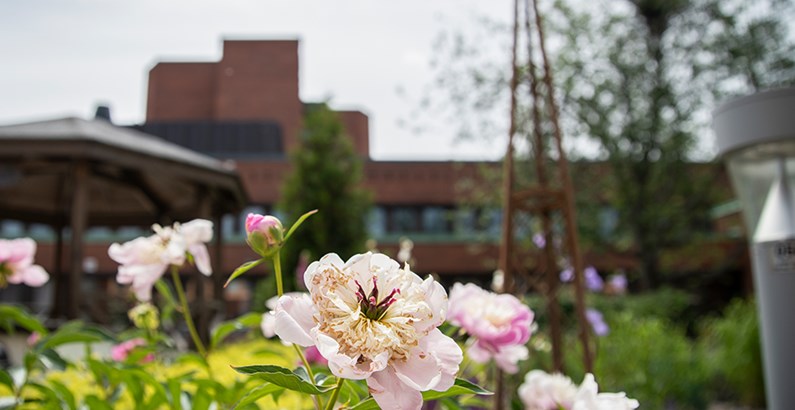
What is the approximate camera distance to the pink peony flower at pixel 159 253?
123 cm

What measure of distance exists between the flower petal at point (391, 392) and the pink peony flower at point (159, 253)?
64 cm

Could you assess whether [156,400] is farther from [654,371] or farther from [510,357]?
[654,371]

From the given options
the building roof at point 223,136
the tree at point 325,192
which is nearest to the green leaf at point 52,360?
the tree at point 325,192

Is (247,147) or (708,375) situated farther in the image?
(247,147)

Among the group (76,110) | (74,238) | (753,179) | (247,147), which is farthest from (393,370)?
(247,147)

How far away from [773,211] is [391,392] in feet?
6.77

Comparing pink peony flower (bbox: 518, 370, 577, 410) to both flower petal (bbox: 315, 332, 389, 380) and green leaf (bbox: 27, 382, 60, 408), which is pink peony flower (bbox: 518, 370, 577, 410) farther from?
green leaf (bbox: 27, 382, 60, 408)

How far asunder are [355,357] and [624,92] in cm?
1372

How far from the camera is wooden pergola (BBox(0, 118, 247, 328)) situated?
19.8ft

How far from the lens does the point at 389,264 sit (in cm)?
72

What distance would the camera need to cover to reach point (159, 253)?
50.2 inches

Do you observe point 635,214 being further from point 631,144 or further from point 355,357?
point 355,357

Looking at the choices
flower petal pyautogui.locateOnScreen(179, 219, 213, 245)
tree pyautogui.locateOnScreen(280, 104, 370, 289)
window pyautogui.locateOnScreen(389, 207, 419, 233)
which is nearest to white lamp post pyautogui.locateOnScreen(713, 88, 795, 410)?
flower petal pyautogui.locateOnScreen(179, 219, 213, 245)

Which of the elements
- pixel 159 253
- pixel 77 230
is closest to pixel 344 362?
pixel 159 253
